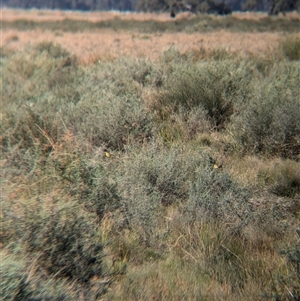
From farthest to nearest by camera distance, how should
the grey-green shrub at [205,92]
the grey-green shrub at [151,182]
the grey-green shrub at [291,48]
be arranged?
1. the grey-green shrub at [291,48]
2. the grey-green shrub at [205,92]
3. the grey-green shrub at [151,182]

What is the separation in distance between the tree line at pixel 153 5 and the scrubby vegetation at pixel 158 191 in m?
23.0

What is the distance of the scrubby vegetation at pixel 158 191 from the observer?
14.4 feet

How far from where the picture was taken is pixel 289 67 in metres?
11.6

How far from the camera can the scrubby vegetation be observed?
4391 mm

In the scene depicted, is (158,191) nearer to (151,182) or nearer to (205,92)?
(151,182)

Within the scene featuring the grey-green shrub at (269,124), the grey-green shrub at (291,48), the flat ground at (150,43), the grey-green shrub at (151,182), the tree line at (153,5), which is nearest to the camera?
the grey-green shrub at (151,182)

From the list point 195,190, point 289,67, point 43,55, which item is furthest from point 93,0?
point 195,190

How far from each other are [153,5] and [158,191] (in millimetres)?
55294

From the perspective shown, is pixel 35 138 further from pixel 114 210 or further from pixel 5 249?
pixel 5 249

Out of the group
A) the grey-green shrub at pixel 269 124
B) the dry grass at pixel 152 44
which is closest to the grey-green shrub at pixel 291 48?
the dry grass at pixel 152 44

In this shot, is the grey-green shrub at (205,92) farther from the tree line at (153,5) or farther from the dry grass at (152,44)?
the tree line at (153,5)

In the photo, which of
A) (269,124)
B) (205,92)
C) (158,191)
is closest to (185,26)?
(205,92)

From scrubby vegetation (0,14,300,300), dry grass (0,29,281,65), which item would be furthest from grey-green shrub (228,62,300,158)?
dry grass (0,29,281,65)

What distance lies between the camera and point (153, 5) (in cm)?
5941
